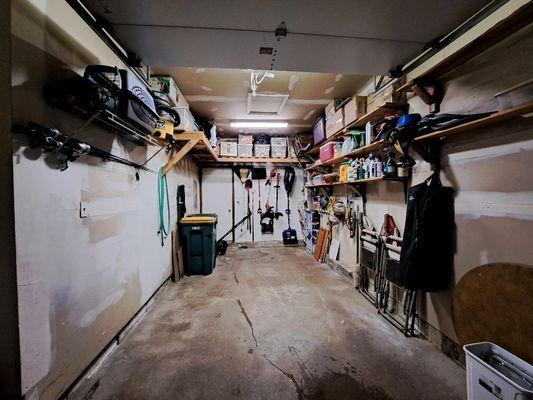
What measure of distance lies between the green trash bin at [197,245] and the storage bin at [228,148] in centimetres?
202

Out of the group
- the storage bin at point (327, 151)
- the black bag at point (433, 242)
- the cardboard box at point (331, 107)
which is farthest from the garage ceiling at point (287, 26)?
the storage bin at point (327, 151)

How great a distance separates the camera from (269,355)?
5.87 ft

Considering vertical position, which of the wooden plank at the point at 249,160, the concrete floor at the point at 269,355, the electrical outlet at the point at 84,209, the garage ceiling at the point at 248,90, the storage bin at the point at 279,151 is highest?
the garage ceiling at the point at 248,90

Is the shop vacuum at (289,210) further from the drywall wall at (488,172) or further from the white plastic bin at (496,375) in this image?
the white plastic bin at (496,375)

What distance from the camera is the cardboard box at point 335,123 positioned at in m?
3.17

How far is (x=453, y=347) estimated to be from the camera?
5.69 feet

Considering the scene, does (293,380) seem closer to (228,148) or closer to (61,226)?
(61,226)

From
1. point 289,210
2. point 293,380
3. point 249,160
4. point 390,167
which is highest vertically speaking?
point 249,160

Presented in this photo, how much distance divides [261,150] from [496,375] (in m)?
4.81

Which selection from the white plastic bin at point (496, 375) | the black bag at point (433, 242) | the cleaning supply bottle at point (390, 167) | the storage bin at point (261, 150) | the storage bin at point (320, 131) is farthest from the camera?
the storage bin at point (261, 150)

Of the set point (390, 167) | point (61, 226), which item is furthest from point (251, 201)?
point (61, 226)

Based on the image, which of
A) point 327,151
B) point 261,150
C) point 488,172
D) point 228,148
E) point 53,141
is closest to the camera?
point 53,141

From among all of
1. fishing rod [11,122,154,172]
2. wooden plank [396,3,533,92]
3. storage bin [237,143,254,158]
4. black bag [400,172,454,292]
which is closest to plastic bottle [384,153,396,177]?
black bag [400,172,454,292]

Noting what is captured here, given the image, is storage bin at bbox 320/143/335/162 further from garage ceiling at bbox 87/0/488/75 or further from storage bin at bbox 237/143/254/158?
storage bin at bbox 237/143/254/158
